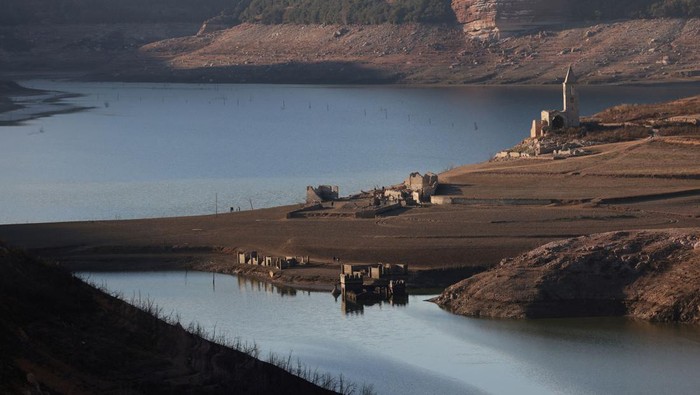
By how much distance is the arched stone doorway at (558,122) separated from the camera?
2485 inches

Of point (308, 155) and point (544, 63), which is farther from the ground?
point (544, 63)

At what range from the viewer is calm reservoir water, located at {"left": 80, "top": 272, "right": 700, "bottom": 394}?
96.4 ft

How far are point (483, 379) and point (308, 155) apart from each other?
47813mm

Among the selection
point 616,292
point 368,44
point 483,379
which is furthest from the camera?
point 368,44

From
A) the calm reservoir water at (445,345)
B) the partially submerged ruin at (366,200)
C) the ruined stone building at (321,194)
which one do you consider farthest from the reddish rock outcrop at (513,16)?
the calm reservoir water at (445,345)

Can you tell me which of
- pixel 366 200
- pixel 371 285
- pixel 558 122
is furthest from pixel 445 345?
pixel 558 122

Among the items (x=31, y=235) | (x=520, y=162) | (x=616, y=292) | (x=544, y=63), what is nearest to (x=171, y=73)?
(x=544, y=63)

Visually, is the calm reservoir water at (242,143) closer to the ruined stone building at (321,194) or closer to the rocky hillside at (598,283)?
the ruined stone building at (321,194)

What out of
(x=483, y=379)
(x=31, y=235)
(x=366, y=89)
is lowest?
(x=483, y=379)

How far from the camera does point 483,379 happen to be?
29.7 metres

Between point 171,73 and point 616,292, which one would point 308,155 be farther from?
point 171,73

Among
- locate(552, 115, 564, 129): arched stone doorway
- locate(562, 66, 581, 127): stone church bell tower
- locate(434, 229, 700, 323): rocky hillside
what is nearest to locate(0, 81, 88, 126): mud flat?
locate(552, 115, 564, 129): arched stone doorway

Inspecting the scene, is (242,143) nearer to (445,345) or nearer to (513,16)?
(445,345)

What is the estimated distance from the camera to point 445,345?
3219 cm
